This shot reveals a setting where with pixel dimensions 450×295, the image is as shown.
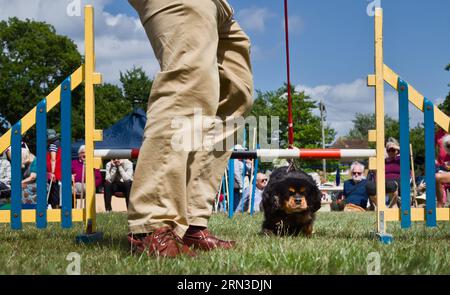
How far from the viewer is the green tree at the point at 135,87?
47.5 metres

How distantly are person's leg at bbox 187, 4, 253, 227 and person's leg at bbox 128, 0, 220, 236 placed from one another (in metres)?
0.31

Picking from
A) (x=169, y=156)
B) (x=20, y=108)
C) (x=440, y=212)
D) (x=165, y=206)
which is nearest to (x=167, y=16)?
(x=169, y=156)

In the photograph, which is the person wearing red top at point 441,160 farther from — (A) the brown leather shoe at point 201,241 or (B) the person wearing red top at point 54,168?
(B) the person wearing red top at point 54,168

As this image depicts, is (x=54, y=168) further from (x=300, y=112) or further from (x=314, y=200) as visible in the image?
(x=300, y=112)

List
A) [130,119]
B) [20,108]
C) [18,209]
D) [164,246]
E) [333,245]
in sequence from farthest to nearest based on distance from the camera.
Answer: [20,108], [130,119], [18,209], [333,245], [164,246]

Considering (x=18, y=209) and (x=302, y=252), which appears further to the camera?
(x=18, y=209)

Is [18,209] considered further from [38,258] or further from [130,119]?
[130,119]

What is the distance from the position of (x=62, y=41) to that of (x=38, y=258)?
1509 inches

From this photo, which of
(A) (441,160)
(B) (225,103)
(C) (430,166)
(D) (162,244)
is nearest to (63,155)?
(B) (225,103)

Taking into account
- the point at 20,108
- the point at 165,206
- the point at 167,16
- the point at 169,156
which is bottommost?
the point at 165,206

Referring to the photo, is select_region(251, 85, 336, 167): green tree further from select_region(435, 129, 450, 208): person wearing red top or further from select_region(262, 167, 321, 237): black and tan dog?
select_region(262, 167, 321, 237): black and tan dog

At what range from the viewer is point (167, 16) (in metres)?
2.54

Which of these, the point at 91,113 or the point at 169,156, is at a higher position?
A: the point at 91,113
